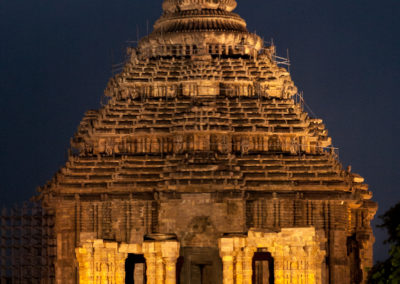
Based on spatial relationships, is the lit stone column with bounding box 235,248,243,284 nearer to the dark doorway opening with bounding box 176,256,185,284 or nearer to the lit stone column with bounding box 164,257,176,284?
the lit stone column with bounding box 164,257,176,284

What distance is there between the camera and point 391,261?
52562 millimetres

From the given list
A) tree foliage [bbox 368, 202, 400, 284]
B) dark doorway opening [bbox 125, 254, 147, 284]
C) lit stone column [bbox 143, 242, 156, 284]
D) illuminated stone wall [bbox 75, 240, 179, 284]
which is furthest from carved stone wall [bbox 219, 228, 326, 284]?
Answer: tree foliage [bbox 368, 202, 400, 284]

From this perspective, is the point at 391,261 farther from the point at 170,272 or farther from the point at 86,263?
the point at 86,263

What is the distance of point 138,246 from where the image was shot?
6719cm

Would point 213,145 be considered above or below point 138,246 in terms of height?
above

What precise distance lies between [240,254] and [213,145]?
37.7 ft

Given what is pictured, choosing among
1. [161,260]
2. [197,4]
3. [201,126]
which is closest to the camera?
[161,260]

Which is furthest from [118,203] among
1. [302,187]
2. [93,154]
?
[302,187]

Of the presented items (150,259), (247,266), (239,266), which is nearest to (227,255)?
(239,266)

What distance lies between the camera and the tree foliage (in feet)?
170

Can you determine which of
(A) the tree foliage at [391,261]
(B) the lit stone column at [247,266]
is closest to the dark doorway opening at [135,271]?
(B) the lit stone column at [247,266]

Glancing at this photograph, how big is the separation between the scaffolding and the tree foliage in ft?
98.6

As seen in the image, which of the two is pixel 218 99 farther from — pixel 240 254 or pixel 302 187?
pixel 240 254

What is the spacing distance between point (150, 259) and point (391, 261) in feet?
56.0
